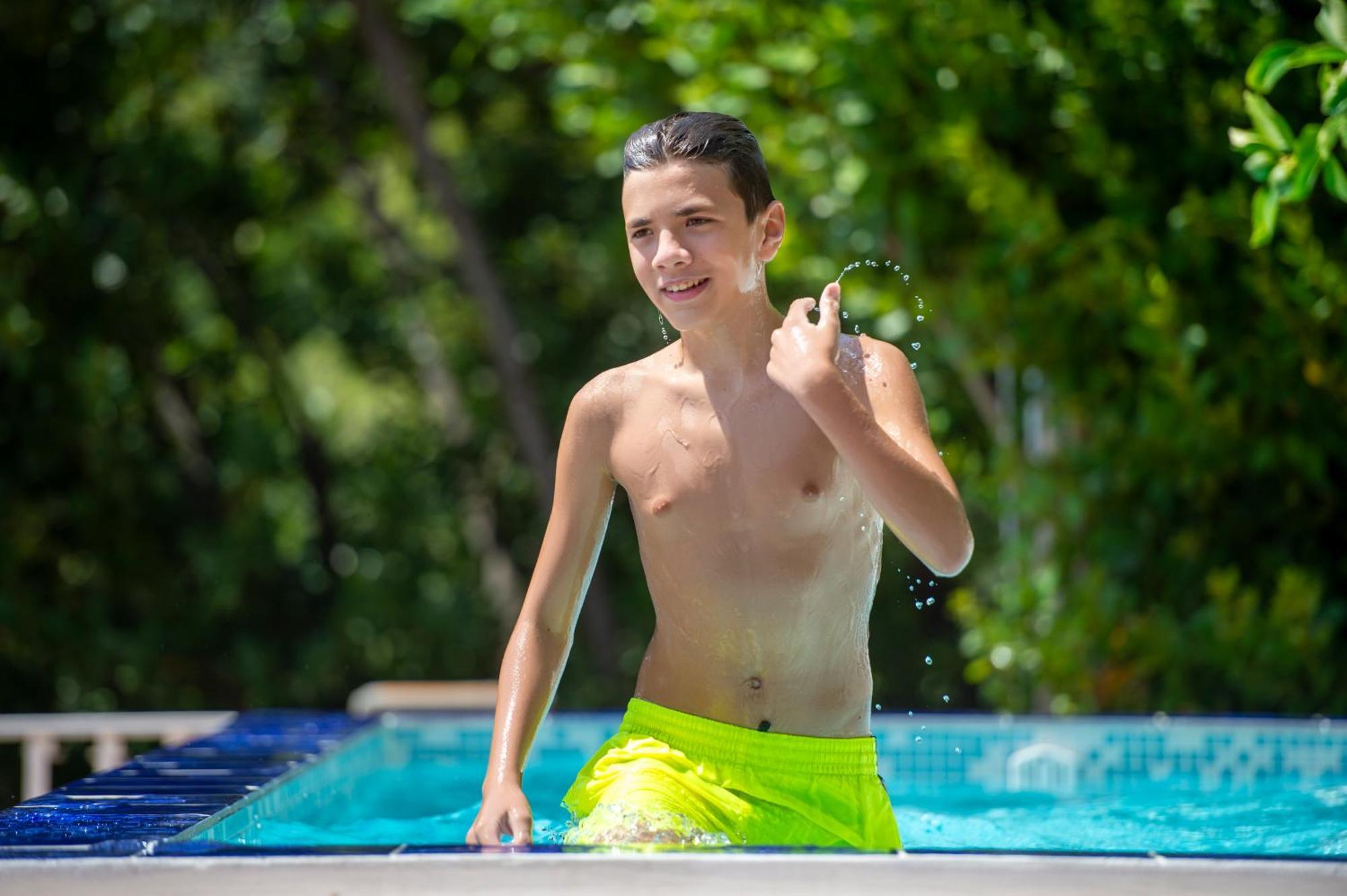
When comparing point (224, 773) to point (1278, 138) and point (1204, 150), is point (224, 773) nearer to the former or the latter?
point (1278, 138)

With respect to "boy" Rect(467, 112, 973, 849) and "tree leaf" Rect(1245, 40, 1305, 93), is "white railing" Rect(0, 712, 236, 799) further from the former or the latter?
"tree leaf" Rect(1245, 40, 1305, 93)

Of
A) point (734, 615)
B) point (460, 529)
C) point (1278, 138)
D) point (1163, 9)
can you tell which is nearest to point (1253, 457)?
point (1163, 9)

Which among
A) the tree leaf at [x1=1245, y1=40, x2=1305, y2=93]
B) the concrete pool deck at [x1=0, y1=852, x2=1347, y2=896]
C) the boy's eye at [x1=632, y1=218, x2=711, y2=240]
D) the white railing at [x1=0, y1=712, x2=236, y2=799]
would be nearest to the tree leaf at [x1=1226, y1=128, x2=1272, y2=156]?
the tree leaf at [x1=1245, y1=40, x2=1305, y2=93]

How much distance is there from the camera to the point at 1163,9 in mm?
5469

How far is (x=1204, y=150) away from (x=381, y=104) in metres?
6.10

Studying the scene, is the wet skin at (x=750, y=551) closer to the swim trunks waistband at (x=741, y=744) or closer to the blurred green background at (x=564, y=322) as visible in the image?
the swim trunks waistband at (x=741, y=744)

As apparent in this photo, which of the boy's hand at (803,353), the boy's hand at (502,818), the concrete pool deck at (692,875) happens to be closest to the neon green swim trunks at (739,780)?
the boy's hand at (502,818)

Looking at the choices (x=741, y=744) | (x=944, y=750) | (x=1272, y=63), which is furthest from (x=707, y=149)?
(x=944, y=750)

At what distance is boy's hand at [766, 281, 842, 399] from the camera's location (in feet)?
7.94

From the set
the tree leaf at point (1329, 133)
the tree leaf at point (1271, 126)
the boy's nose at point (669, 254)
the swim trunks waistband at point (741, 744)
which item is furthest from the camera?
the tree leaf at point (1271, 126)

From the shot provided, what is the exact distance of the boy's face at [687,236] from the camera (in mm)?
2717

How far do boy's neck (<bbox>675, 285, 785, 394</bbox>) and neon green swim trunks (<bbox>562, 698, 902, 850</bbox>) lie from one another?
0.61m

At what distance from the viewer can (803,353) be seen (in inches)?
96.3

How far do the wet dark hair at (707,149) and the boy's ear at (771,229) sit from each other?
28 mm
